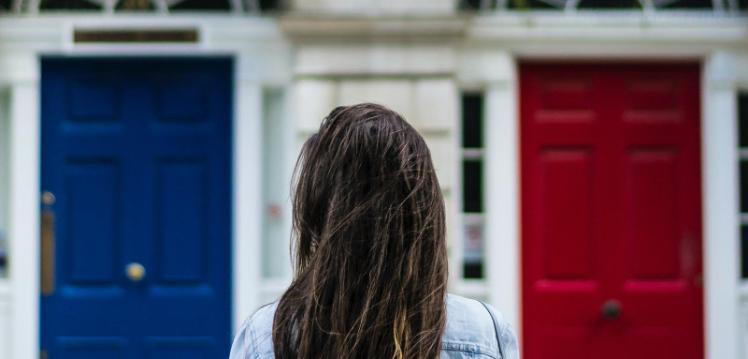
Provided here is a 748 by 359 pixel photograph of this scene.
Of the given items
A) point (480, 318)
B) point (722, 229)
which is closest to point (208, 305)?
point (722, 229)

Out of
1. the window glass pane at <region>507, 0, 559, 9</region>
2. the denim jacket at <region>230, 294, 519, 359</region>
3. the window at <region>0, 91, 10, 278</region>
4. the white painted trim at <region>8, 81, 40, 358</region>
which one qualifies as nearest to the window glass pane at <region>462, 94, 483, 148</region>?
the window glass pane at <region>507, 0, 559, 9</region>

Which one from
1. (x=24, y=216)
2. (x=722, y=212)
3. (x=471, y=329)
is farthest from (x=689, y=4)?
(x=471, y=329)

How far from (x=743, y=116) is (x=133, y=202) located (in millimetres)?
3473

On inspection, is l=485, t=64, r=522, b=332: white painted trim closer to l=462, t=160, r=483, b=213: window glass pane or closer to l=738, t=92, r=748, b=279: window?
l=462, t=160, r=483, b=213: window glass pane

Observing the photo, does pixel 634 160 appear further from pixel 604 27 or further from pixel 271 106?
pixel 271 106

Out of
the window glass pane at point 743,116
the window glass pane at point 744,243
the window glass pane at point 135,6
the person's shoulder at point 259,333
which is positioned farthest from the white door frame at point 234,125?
the person's shoulder at point 259,333

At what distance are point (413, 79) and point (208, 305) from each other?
172 cm

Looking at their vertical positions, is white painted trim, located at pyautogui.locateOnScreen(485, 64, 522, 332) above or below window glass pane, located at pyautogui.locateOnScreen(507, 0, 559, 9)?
below

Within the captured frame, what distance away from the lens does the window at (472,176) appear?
6043 millimetres

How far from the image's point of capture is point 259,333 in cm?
189

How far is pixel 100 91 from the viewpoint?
607 centimetres

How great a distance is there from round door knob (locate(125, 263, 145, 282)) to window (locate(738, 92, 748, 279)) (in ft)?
11.1

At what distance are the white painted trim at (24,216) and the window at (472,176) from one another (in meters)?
2.41

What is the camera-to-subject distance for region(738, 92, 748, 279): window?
6027 mm
